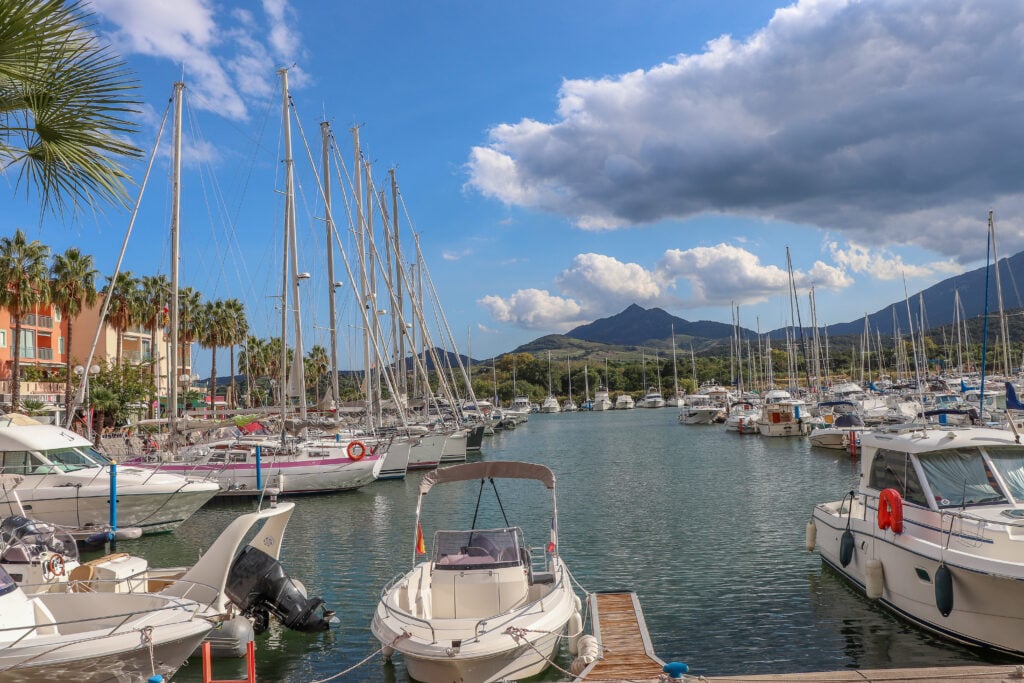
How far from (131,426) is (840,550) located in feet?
175

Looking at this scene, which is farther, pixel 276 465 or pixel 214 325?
pixel 214 325

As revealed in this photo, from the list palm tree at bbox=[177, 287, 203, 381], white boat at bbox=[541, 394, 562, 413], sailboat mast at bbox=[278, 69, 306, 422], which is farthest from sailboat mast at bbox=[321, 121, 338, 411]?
white boat at bbox=[541, 394, 562, 413]

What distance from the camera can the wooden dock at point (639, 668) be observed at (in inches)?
351

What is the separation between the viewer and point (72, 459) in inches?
1023

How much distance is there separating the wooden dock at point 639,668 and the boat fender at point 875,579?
14.2ft

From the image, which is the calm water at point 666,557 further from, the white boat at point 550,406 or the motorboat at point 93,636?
the white boat at point 550,406

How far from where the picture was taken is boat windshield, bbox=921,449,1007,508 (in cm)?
1418

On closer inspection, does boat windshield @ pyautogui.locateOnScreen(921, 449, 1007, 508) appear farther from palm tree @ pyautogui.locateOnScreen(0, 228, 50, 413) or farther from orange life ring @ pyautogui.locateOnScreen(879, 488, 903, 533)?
palm tree @ pyautogui.locateOnScreen(0, 228, 50, 413)

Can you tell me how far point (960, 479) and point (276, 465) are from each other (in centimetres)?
2765

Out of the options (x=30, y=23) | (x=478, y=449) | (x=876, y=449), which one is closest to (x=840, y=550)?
(x=876, y=449)

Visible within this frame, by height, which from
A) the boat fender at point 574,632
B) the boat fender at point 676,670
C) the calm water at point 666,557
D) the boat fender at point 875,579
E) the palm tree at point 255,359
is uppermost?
the palm tree at point 255,359

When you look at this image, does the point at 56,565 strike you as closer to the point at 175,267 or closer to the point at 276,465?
the point at 276,465

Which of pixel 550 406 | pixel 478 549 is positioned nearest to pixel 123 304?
pixel 478 549

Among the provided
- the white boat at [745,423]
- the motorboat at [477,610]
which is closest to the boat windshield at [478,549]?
the motorboat at [477,610]
